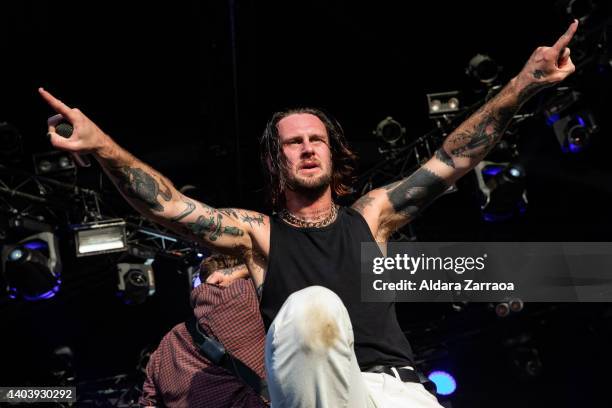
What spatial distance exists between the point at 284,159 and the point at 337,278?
693 millimetres

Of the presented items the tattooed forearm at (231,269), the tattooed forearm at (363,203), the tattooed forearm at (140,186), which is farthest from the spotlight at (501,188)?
the tattooed forearm at (140,186)

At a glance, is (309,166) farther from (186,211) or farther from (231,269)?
(231,269)

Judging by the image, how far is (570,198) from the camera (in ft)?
26.6

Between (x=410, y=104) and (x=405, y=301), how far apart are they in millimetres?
2210

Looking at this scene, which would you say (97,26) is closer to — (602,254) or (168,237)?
(168,237)

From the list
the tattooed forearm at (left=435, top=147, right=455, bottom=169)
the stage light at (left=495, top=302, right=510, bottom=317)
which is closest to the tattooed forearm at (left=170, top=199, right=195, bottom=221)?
the tattooed forearm at (left=435, top=147, right=455, bottom=169)

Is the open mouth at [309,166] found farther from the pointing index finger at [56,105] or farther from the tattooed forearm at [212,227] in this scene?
the pointing index finger at [56,105]

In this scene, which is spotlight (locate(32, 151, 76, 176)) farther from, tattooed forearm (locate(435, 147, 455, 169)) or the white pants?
the white pants

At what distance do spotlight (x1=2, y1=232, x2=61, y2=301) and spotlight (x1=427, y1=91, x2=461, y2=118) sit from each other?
3.75m

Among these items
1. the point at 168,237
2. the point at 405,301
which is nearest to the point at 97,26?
the point at 168,237

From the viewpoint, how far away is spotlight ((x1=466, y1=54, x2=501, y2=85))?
6516 mm

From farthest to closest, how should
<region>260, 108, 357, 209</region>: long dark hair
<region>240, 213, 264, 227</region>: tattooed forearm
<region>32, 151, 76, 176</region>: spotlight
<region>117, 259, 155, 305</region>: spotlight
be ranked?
<region>117, 259, 155, 305</region>: spotlight
<region>32, 151, 76, 176</region>: spotlight
<region>260, 108, 357, 209</region>: long dark hair
<region>240, 213, 264, 227</region>: tattooed forearm

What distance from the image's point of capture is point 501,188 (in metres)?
6.68

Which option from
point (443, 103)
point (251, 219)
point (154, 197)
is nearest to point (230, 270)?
point (251, 219)
